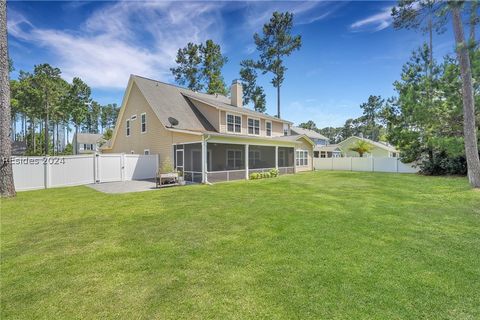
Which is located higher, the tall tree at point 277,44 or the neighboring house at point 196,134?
the tall tree at point 277,44

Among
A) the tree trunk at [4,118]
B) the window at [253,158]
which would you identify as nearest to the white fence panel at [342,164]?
the window at [253,158]

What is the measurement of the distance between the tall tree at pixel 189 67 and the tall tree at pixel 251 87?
636 cm

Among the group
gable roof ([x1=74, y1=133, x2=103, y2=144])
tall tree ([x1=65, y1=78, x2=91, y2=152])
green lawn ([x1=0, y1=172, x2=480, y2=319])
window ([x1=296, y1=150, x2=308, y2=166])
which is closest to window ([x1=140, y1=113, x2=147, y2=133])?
green lawn ([x1=0, y1=172, x2=480, y2=319])

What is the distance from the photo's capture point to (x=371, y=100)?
56188 millimetres

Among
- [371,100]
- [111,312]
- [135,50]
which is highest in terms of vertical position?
[371,100]

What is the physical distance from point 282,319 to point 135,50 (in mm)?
16355

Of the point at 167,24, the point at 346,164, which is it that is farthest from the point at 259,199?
the point at 346,164

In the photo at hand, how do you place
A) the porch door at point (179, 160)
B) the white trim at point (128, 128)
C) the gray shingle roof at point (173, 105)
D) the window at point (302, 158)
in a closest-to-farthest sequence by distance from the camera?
the porch door at point (179, 160)
the gray shingle roof at point (173, 105)
the white trim at point (128, 128)
the window at point (302, 158)

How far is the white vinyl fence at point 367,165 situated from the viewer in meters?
21.2

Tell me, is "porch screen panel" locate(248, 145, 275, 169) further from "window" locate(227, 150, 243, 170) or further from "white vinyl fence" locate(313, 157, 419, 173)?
"white vinyl fence" locate(313, 157, 419, 173)

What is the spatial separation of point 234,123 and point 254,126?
2462 mm

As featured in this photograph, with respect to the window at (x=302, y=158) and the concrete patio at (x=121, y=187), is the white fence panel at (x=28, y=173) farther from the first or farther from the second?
the window at (x=302, y=158)

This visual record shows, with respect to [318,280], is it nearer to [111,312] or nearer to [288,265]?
[288,265]

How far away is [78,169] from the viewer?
13469 mm
